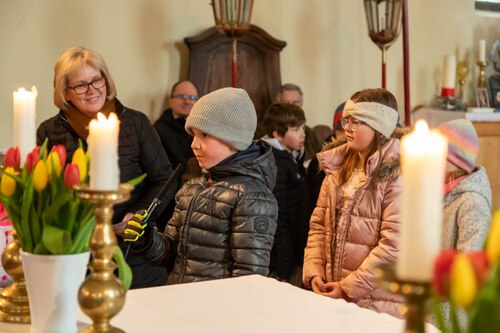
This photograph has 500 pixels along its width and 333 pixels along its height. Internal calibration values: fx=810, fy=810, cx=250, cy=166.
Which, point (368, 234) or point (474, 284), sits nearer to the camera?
point (474, 284)

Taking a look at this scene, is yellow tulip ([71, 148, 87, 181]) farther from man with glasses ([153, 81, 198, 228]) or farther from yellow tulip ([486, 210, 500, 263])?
man with glasses ([153, 81, 198, 228])

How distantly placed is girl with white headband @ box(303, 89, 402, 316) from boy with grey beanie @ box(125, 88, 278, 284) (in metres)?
0.34

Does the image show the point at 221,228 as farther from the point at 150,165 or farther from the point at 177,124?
the point at 177,124

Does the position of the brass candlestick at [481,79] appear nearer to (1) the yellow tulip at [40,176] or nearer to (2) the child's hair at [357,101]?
(2) the child's hair at [357,101]

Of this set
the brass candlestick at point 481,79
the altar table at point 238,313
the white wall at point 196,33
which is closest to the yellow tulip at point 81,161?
the altar table at point 238,313

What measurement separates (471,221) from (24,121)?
157 centimetres

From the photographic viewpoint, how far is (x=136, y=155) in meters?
3.31

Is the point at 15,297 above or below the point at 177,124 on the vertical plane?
below

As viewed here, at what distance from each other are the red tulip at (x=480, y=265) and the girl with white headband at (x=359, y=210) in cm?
182

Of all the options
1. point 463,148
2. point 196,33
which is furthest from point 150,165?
point 196,33

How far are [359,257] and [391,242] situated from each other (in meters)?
0.16

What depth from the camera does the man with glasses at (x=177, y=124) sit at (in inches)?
189

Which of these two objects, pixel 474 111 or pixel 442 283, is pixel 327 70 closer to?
pixel 474 111

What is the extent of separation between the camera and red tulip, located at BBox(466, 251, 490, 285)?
0.85 meters
